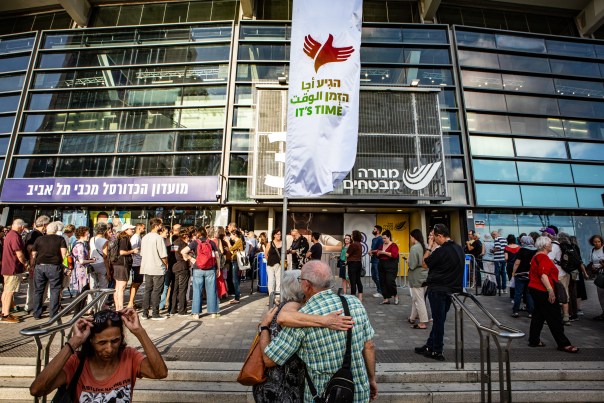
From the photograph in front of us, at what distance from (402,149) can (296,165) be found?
41.4 feet

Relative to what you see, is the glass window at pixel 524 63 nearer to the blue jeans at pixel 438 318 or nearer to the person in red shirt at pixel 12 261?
the blue jeans at pixel 438 318

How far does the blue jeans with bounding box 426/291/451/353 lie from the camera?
461 centimetres

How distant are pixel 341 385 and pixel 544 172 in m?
23.2

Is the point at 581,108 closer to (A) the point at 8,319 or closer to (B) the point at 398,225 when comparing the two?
(B) the point at 398,225

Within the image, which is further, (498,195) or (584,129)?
(584,129)

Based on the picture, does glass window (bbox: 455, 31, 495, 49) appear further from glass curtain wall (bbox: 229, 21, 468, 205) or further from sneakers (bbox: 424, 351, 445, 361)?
sneakers (bbox: 424, 351, 445, 361)

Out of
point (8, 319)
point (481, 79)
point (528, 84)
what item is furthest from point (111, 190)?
point (528, 84)

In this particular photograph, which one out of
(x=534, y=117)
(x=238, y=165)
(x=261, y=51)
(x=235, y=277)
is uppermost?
(x=261, y=51)

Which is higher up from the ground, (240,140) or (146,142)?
(240,140)

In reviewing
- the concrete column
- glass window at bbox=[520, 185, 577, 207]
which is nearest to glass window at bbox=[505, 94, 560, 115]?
glass window at bbox=[520, 185, 577, 207]

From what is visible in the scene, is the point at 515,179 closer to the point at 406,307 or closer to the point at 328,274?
the point at 406,307

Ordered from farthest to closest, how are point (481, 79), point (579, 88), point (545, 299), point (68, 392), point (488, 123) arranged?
point (579, 88) → point (481, 79) → point (488, 123) → point (545, 299) → point (68, 392)

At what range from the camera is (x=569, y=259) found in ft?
21.3

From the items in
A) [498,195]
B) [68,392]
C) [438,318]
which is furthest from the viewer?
[498,195]
